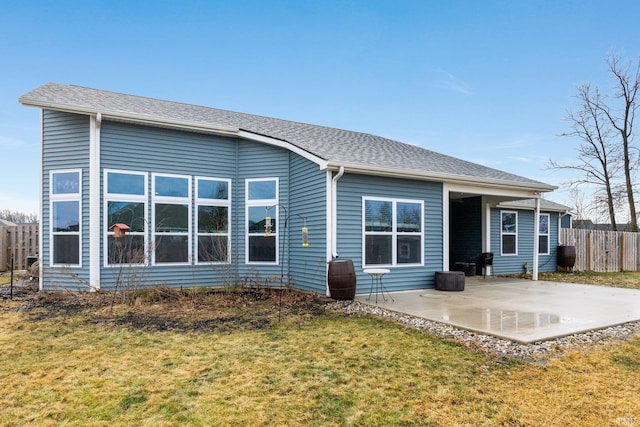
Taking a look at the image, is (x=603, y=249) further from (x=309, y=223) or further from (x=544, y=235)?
(x=309, y=223)

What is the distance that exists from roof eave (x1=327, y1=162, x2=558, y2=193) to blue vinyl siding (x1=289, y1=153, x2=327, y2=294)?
66cm

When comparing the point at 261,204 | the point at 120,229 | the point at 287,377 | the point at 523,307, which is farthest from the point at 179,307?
the point at 523,307

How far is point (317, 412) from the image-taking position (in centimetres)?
282

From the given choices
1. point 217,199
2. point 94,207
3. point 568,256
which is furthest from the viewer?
point 568,256

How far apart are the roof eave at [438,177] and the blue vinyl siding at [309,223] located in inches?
25.9

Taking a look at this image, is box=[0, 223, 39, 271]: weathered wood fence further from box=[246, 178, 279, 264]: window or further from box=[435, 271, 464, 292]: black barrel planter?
box=[435, 271, 464, 292]: black barrel planter

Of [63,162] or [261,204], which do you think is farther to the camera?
[261,204]

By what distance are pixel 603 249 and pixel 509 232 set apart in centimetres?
512

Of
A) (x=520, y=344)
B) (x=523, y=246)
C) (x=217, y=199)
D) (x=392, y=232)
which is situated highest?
(x=217, y=199)

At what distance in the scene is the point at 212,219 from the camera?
29.6 feet

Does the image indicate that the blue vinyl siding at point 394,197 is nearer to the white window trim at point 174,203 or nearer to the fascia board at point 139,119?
the fascia board at point 139,119

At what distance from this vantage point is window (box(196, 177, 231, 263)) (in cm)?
891

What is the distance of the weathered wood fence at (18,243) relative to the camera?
39.7 ft

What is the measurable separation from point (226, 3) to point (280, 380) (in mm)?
12518
